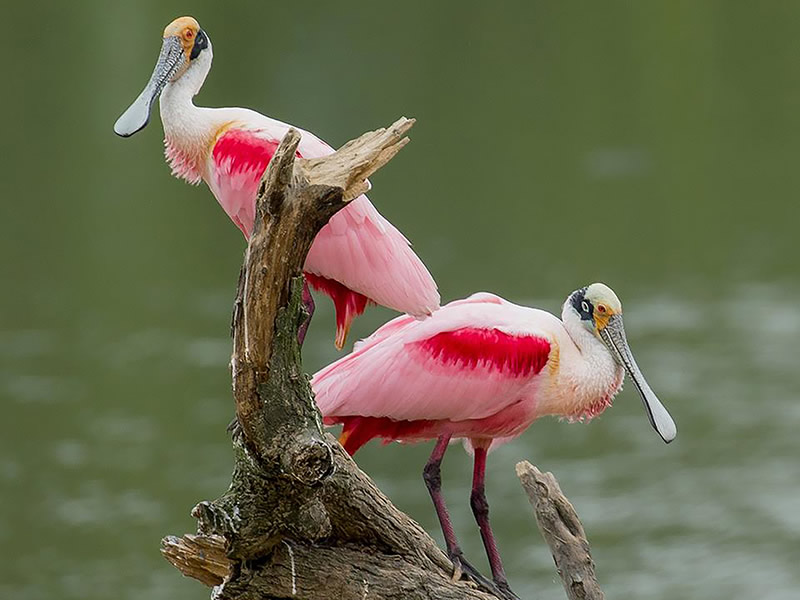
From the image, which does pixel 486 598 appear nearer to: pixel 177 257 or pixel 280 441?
pixel 280 441

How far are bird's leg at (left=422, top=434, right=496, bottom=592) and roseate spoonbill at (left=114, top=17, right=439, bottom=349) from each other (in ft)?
1.97

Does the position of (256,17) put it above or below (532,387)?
above

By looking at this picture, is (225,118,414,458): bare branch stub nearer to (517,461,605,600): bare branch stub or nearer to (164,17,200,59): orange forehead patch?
(517,461,605,600): bare branch stub

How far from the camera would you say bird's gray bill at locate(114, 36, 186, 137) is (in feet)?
23.5

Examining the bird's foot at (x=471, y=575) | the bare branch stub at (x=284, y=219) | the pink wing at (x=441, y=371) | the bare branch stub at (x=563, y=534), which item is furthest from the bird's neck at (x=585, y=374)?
the bare branch stub at (x=284, y=219)

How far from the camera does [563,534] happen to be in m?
6.76

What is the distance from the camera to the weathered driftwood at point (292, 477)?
5.30 metres

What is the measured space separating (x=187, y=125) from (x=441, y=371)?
1302 mm

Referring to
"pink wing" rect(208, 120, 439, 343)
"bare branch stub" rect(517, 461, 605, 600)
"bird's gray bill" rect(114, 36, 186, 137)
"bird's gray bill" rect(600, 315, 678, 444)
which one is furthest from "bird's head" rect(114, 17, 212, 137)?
"bare branch stub" rect(517, 461, 605, 600)

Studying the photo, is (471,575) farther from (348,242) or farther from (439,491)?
(348,242)

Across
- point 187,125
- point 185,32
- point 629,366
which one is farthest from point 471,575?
point 185,32

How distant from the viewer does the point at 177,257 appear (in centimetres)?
2625

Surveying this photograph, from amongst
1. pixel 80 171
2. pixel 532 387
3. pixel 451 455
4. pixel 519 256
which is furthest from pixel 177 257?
pixel 532 387

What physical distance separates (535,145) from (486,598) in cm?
2307
